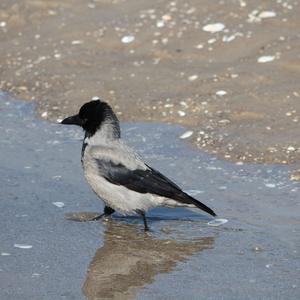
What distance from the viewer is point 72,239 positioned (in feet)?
26.7

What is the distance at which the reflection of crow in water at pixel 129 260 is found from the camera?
6989mm

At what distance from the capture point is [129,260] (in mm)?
7676

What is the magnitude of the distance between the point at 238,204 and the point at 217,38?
463cm

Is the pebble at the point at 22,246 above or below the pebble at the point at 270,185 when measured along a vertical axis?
above

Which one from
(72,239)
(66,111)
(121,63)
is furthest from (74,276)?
(121,63)

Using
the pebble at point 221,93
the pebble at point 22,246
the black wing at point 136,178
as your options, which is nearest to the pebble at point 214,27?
the pebble at point 221,93

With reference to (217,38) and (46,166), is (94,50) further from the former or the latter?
(46,166)

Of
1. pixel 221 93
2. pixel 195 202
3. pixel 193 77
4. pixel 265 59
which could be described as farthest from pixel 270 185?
pixel 265 59

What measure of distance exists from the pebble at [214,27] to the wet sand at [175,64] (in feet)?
0.04

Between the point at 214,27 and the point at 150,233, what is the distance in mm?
5615

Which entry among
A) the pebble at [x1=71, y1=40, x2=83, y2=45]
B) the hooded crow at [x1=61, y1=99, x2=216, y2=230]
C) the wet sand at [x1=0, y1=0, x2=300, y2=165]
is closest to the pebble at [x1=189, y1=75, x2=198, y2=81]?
the wet sand at [x1=0, y1=0, x2=300, y2=165]

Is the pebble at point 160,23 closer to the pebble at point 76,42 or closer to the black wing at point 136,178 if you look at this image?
the pebble at point 76,42

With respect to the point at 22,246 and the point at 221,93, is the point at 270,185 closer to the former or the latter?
the point at 221,93

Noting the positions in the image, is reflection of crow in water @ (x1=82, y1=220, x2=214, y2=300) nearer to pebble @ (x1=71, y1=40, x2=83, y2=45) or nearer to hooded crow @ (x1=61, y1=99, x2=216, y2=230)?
hooded crow @ (x1=61, y1=99, x2=216, y2=230)
